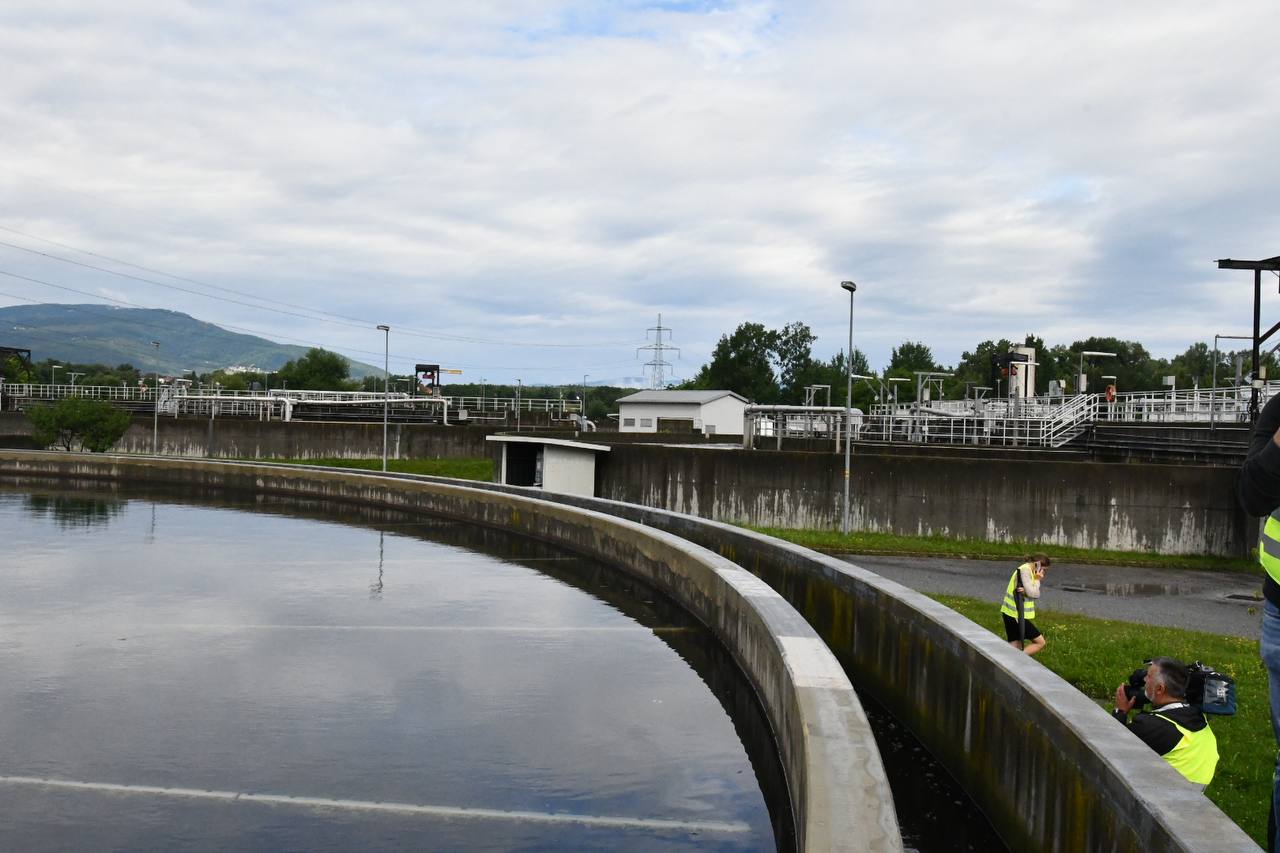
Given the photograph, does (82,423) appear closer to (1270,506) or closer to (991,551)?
(991,551)

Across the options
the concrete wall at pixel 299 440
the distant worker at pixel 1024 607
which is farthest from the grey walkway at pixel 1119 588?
the concrete wall at pixel 299 440

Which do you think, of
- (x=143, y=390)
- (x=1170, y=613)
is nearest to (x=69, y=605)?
(x=1170, y=613)

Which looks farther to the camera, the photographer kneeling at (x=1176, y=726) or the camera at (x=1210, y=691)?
the photographer kneeling at (x=1176, y=726)

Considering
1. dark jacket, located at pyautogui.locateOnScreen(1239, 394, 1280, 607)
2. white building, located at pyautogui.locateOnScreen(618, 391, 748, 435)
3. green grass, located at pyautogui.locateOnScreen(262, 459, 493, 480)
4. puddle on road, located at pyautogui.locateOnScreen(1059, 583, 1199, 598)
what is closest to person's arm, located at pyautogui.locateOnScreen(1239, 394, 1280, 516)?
dark jacket, located at pyautogui.locateOnScreen(1239, 394, 1280, 607)

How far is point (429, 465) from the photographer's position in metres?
54.8

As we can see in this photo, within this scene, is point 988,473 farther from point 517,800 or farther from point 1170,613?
point 517,800

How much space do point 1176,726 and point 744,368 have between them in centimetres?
A: 13469

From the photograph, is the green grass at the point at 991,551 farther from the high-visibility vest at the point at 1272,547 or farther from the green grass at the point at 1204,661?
the high-visibility vest at the point at 1272,547

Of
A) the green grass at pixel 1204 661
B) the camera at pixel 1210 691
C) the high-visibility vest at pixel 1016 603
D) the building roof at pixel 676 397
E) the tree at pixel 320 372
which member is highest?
the tree at pixel 320 372

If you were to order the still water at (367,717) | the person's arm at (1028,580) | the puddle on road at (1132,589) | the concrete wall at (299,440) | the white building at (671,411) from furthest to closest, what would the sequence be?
the white building at (671,411) < the concrete wall at (299,440) < the puddle on road at (1132,589) < the person's arm at (1028,580) < the still water at (367,717)

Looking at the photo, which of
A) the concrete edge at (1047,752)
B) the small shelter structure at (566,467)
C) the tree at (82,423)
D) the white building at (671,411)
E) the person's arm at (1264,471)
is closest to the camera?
the person's arm at (1264,471)

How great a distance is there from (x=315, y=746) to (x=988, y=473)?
68.1ft

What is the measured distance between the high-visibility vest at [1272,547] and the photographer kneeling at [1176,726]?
1711 millimetres

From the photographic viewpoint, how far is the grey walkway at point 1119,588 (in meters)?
17.6
